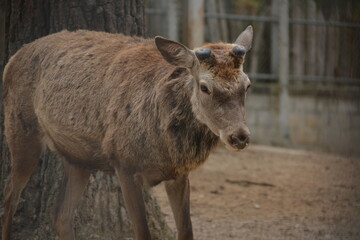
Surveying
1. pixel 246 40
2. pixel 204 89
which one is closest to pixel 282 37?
pixel 246 40

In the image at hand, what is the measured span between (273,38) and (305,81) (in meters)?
1.17

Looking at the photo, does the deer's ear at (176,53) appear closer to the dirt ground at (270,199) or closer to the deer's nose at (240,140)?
the deer's nose at (240,140)

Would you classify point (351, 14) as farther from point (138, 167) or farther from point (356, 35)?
point (138, 167)

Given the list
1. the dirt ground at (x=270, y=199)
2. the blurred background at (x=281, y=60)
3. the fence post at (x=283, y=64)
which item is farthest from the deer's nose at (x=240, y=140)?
the fence post at (x=283, y=64)

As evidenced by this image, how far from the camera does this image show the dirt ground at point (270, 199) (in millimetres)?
6797

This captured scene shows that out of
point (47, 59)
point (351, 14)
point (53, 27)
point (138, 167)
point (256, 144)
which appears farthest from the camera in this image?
point (256, 144)

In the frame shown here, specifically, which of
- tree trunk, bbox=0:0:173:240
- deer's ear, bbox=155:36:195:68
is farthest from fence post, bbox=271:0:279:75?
deer's ear, bbox=155:36:195:68

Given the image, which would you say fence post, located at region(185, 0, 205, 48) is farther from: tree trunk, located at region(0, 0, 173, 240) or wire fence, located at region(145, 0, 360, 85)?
tree trunk, located at region(0, 0, 173, 240)

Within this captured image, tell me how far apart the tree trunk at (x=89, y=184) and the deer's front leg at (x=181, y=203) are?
987mm

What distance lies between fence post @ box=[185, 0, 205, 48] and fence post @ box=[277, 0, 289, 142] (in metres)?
3.07

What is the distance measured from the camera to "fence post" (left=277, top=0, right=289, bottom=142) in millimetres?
14016

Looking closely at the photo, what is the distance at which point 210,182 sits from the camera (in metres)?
9.12

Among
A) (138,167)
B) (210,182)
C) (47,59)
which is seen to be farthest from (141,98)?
(210,182)

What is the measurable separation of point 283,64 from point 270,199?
6.15 m
